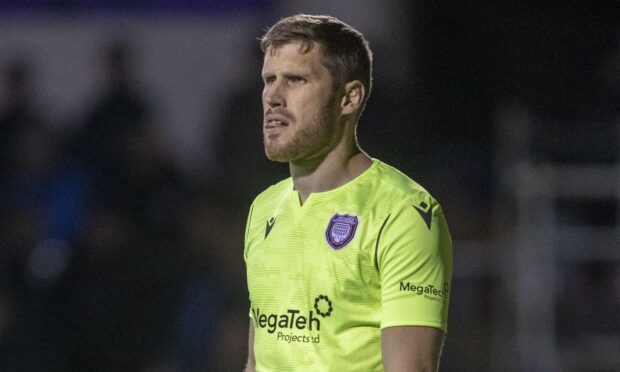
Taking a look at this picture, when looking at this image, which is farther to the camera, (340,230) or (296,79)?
(296,79)

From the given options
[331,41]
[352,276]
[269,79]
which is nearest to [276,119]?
[269,79]

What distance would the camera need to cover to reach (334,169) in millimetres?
2973

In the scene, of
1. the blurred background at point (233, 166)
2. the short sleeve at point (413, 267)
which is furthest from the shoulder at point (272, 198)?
the blurred background at point (233, 166)

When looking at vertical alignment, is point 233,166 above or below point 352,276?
below

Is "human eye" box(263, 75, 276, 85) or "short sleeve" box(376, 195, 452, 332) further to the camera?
"human eye" box(263, 75, 276, 85)

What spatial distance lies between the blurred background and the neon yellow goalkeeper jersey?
3321 mm

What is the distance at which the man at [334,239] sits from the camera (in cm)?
271

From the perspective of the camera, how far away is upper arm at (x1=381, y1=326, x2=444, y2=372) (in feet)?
8.61

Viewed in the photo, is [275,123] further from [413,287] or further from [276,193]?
[413,287]

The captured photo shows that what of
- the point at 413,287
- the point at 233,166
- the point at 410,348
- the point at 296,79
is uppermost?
the point at 296,79

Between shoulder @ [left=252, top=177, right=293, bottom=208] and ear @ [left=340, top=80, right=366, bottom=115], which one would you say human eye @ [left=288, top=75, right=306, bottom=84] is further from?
shoulder @ [left=252, top=177, right=293, bottom=208]

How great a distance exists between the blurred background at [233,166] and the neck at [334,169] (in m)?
3.27

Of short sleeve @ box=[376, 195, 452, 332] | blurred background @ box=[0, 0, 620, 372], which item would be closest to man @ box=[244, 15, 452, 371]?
short sleeve @ box=[376, 195, 452, 332]

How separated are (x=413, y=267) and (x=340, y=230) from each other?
21cm
